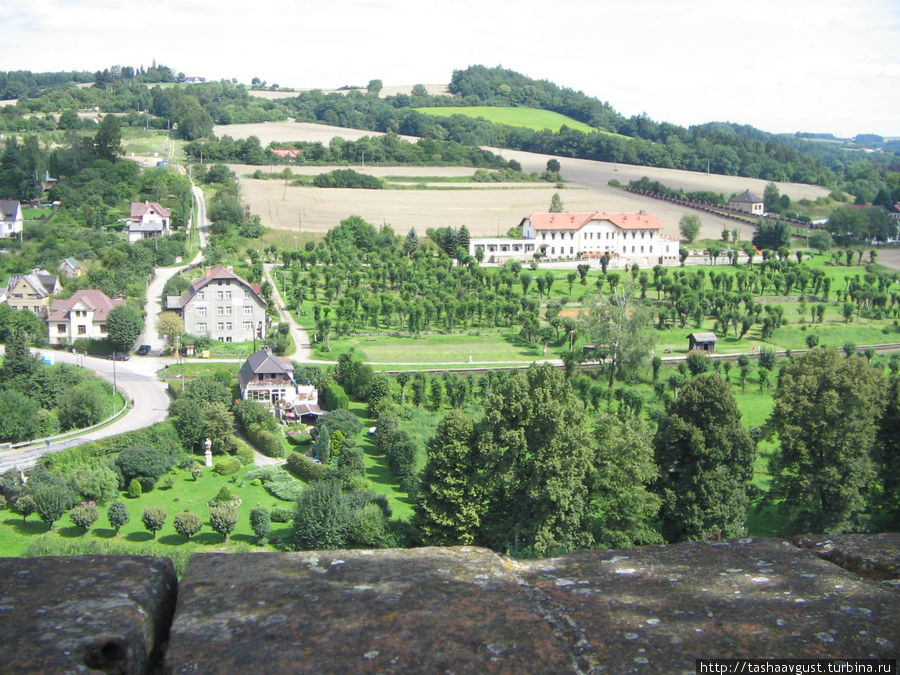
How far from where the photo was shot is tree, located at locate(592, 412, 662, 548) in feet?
71.0

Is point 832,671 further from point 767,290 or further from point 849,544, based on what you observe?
point 767,290

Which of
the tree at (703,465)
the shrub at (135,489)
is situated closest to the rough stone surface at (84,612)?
the tree at (703,465)

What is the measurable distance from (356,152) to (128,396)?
83.0 metres

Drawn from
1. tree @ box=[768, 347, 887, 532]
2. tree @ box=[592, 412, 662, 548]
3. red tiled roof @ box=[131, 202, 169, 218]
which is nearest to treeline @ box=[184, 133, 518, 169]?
red tiled roof @ box=[131, 202, 169, 218]

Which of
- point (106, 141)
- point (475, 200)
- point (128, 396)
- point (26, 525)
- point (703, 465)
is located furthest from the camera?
point (475, 200)

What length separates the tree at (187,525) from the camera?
92.0 ft

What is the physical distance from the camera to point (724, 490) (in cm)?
2300

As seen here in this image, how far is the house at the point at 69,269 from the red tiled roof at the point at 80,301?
409 inches

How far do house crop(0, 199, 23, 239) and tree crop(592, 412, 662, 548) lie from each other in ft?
218

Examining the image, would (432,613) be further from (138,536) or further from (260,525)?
(138,536)

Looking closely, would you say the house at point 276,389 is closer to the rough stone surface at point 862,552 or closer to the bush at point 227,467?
the bush at point 227,467

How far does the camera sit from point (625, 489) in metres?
21.8

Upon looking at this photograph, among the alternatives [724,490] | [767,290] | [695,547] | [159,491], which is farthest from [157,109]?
[695,547]

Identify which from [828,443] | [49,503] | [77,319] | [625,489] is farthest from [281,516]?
[77,319]
